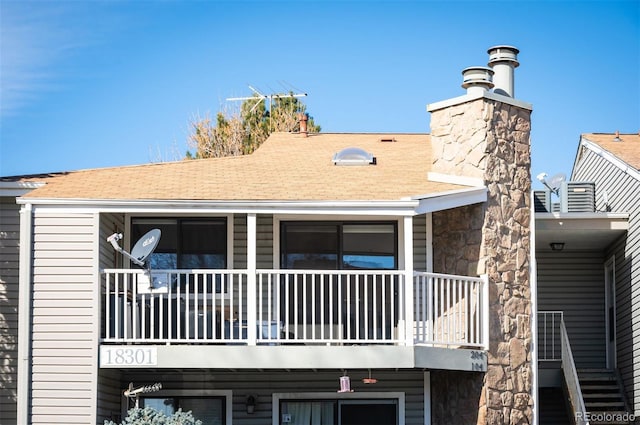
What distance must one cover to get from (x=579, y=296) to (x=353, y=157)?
17.2 feet

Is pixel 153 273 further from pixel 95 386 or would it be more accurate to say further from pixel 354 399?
pixel 354 399

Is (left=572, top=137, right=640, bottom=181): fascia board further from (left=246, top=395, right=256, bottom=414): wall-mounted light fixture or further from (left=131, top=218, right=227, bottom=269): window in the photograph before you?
(left=246, top=395, right=256, bottom=414): wall-mounted light fixture

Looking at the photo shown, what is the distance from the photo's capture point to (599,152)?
21.0m

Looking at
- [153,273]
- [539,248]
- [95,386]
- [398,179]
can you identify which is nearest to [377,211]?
[398,179]

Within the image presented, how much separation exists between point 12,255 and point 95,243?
2722mm

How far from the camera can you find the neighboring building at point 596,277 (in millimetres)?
18891

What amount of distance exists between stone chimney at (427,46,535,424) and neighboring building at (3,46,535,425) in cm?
3

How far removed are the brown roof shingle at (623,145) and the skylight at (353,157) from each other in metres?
4.45

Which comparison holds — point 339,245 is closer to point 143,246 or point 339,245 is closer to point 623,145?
point 143,246

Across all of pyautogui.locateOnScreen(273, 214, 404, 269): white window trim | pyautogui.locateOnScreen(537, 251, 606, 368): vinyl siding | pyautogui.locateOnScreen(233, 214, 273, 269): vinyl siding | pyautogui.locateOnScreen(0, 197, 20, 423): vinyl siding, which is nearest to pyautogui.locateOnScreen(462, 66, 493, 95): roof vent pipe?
pyautogui.locateOnScreen(273, 214, 404, 269): white window trim

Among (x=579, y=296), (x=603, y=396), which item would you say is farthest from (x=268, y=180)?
(x=603, y=396)

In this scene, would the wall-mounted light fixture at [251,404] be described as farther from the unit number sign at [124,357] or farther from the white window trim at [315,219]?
the unit number sign at [124,357]

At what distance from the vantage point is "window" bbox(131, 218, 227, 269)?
17625mm

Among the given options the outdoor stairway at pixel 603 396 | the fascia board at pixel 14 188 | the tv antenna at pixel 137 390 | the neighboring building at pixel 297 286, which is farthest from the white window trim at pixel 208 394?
the outdoor stairway at pixel 603 396
